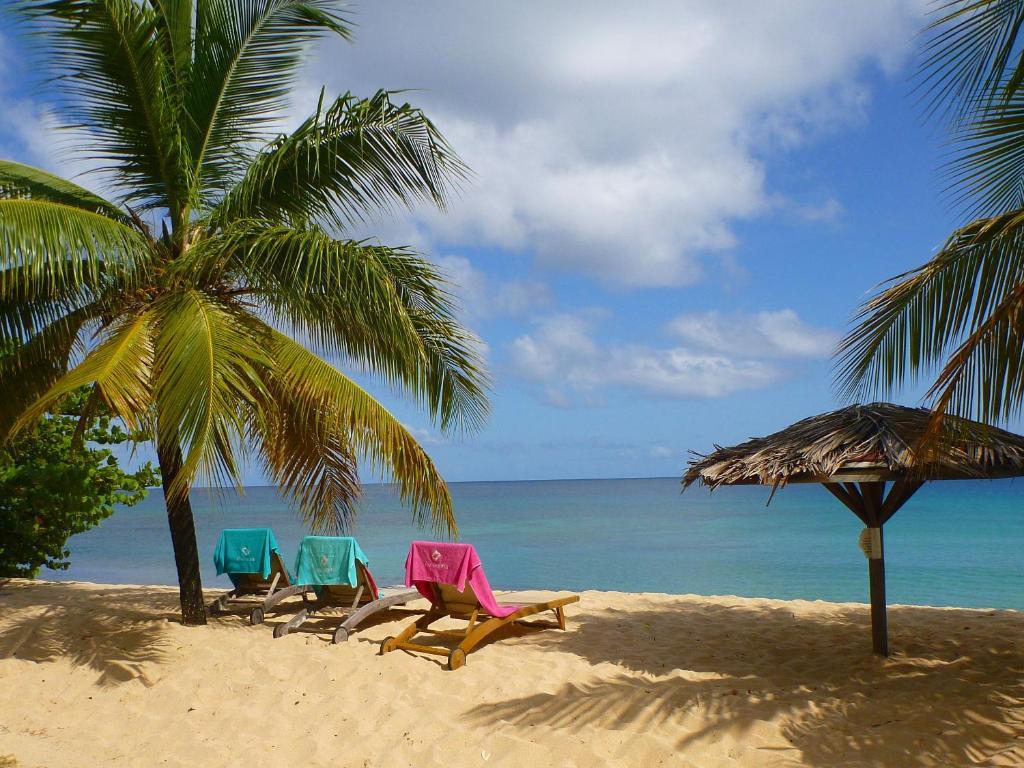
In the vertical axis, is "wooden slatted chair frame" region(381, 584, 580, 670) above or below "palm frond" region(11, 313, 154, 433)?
below

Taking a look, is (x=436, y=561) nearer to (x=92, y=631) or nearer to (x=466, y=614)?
(x=466, y=614)

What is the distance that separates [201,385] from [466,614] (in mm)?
2858

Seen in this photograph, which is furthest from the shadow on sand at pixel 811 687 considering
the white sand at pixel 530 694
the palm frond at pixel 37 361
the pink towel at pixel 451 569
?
the palm frond at pixel 37 361

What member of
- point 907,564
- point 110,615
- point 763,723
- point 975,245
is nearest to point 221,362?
point 110,615

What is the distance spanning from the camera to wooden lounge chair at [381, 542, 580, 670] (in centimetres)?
617

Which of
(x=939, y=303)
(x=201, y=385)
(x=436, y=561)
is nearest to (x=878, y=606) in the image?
(x=939, y=303)

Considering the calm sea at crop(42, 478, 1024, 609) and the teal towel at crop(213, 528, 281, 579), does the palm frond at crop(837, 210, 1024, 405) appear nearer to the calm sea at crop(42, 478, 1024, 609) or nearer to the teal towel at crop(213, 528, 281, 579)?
the calm sea at crop(42, 478, 1024, 609)

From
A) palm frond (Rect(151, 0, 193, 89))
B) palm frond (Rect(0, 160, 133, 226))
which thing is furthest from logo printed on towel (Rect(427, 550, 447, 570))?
palm frond (Rect(151, 0, 193, 89))

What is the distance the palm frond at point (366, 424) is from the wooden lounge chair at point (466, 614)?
44 cm

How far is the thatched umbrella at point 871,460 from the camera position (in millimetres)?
5148

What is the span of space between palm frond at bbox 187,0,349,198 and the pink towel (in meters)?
3.74

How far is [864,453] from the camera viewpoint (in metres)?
5.36

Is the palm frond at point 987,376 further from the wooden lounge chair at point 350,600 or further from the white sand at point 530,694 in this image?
the wooden lounge chair at point 350,600

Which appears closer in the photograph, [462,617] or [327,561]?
[462,617]
